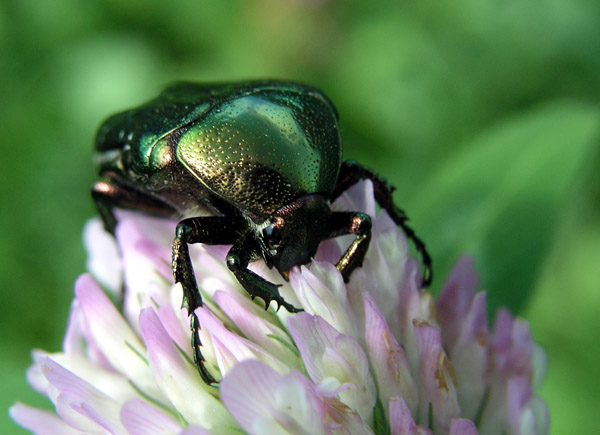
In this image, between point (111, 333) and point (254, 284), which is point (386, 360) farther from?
point (111, 333)

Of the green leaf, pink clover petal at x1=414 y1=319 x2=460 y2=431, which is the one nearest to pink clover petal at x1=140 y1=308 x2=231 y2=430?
pink clover petal at x1=414 y1=319 x2=460 y2=431

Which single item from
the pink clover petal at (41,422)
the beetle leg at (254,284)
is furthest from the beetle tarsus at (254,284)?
the pink clover petal at (41,422)

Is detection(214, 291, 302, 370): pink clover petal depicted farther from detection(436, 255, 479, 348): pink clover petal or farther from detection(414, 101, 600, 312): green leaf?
detection(414, 101, 600, 312): green leaf

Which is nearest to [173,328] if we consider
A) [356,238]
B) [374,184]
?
[356,238]

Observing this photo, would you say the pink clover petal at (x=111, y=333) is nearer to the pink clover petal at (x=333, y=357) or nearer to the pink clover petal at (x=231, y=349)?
the pink clover petal at (x=231, y=349)

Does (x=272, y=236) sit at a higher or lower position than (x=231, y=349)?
higher
